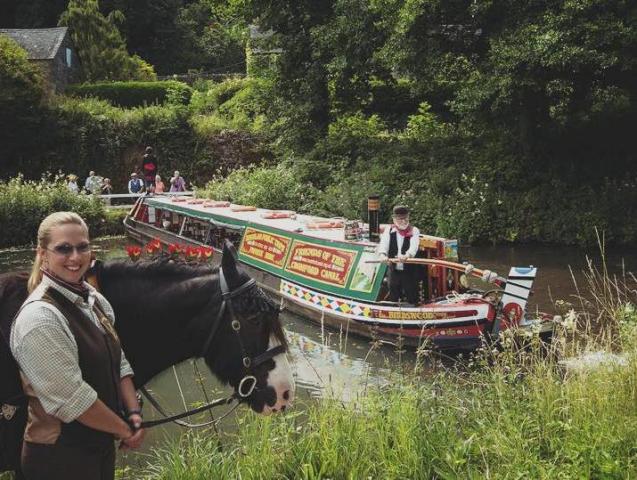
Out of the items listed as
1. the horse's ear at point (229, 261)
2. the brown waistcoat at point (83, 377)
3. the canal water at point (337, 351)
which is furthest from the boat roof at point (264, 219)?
the brown waistcoat at point (83, 377)

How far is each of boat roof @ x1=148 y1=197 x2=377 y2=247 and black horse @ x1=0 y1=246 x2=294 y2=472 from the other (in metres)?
7.36

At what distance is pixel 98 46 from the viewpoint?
147 ft

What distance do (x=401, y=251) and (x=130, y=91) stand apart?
33.7 metres

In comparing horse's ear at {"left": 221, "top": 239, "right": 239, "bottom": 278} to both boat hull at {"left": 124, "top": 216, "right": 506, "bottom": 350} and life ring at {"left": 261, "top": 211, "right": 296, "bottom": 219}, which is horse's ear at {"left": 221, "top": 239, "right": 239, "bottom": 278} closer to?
boat hull at {"left": 124, "top": 216, "right": 506, "bottom": 350}

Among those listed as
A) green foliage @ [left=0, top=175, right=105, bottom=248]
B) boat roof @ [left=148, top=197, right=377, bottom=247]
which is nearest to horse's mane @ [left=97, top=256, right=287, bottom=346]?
boat roof @ [left=148, top=197, right=377, bottom=247]

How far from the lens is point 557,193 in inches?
717

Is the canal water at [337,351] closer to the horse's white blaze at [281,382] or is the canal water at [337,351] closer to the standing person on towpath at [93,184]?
the horse's white blaze at [281,382]

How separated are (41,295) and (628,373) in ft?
12.0

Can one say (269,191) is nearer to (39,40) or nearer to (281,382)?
(281,382)

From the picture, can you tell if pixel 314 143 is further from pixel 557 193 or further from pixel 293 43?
pixel 557 193

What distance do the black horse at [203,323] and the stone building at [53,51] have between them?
131 ft

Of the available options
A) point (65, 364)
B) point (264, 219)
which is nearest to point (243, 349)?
point (65, 364)

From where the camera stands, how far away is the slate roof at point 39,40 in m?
40.3

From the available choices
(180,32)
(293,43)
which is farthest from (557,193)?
(180,32)
